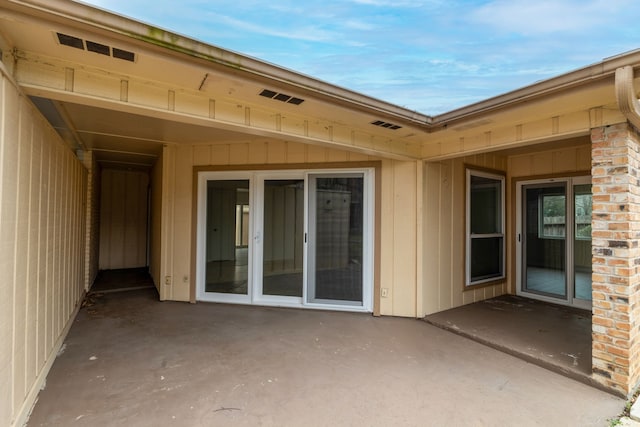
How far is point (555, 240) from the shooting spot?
15.5 feet

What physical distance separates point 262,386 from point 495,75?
282 inches

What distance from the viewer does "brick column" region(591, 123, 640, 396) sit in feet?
7.64

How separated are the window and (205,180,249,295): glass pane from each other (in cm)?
333

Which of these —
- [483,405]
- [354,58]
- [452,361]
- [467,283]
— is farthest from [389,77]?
[483,405]

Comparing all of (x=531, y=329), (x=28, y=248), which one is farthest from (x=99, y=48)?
(x=531, y=329)

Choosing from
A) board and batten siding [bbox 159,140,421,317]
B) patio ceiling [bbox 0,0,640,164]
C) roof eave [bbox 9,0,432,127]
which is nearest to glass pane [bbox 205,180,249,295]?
board and batten siding [bbox 159,140,421,317]

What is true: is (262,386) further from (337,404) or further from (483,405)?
(483,405)

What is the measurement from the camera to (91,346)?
123 inches

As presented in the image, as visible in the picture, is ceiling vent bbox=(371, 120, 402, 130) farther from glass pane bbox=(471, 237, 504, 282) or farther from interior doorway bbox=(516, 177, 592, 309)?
interior doorway bbox=(516, 177, 592, 309)

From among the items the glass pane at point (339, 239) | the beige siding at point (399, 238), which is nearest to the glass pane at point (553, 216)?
the beige siding at point (399, 238)

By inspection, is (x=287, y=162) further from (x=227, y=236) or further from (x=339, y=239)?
(x=227, y=236)

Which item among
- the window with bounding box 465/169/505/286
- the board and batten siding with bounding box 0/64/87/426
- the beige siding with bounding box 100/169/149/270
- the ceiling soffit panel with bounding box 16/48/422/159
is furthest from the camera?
the beige siding with bounding box 100/169/149/270

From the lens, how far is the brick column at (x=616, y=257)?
7.64 feet

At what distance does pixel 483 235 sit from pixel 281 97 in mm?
3901
